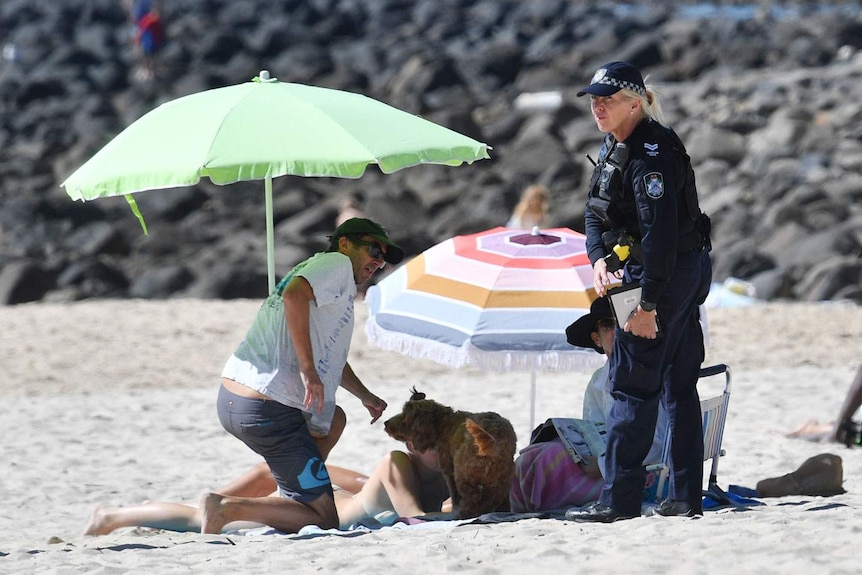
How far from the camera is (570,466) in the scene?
4.77m

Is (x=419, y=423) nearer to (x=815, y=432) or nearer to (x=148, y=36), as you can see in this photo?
(x=815, y=432)

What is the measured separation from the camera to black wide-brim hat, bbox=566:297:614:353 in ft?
15.4

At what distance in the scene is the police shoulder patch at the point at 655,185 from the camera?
13.4ft

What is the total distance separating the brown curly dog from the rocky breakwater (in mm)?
8685

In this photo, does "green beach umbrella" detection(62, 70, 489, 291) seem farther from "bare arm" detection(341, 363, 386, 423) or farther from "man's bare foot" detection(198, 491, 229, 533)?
"man's bare foot" detection(198, 491, 229, 533)

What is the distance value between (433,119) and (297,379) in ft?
57.8

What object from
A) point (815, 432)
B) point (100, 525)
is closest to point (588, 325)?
point (100, 525)

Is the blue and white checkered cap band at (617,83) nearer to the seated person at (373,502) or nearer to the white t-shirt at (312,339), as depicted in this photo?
the white t-shirt at (312,339)

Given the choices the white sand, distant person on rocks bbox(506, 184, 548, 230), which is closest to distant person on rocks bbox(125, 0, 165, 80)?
the white sand

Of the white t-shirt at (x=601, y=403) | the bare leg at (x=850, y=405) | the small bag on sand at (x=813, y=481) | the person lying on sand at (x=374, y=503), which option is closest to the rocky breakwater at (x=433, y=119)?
the bare leg at (x=850, y=405)

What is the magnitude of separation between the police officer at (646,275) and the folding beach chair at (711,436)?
0.19 meters

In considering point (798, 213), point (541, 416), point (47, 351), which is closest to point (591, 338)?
point (541, 416)

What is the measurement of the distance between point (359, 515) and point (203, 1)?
1356 inches

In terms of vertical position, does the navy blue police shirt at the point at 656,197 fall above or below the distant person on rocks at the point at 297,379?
above
